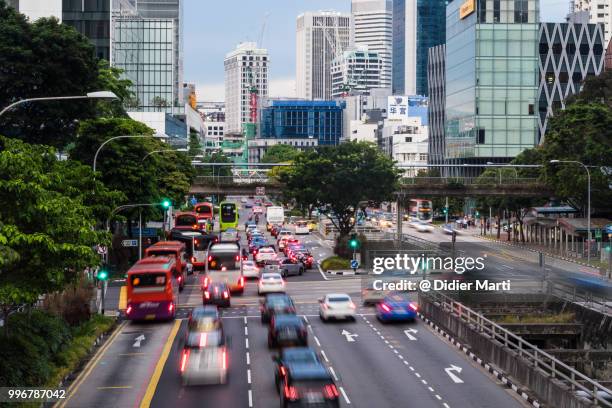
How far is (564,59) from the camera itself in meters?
172

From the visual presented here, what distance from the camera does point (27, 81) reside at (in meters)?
69.4

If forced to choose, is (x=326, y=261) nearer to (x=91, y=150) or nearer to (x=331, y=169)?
(x=331, y=169)

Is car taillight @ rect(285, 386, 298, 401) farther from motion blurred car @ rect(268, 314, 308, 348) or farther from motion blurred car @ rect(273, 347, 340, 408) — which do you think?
motion blurred car @ rect(268, 314, 308, 348)

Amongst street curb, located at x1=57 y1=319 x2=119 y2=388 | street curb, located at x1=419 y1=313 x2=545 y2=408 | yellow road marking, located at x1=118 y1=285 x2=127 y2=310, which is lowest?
yellow road marking, located at x1=118 y1=285 x2=127 y2=310

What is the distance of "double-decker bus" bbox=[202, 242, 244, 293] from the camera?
64562 millimetres

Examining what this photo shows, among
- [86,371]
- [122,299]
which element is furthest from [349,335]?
[122,299]

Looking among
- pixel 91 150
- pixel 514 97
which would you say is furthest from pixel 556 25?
pixel 91 150

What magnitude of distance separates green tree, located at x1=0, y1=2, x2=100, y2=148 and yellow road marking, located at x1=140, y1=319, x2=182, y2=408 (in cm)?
2683

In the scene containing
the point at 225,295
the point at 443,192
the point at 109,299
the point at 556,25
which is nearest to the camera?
the point at 225,295

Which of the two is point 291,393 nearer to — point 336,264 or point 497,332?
point 497,332

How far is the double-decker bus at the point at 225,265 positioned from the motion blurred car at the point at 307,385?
1301 inches

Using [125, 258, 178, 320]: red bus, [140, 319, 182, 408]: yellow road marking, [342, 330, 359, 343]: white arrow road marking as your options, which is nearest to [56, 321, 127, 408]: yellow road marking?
[125, 258, 178, 320]: red bus

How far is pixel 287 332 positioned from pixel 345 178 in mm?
56398

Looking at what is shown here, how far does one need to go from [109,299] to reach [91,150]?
1605 centimetres
